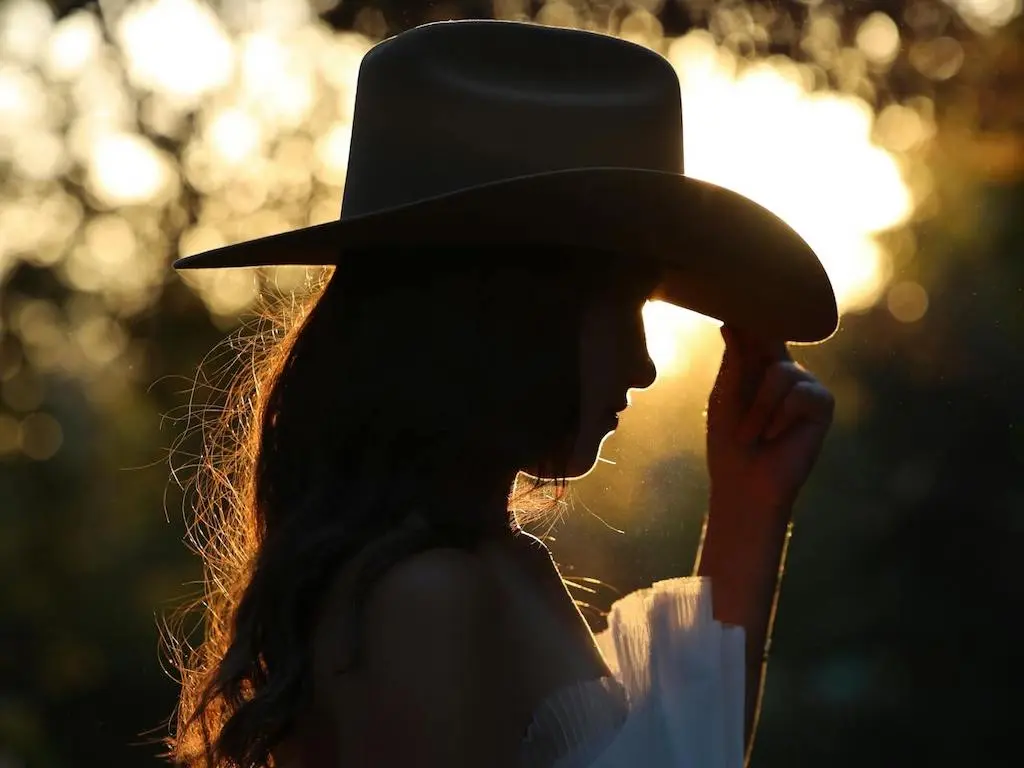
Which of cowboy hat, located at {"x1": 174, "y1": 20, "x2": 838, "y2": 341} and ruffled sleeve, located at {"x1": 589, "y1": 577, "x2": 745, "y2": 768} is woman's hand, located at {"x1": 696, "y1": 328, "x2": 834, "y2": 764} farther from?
cowboy hat, located at {"x1": 174, "y1": 20, "x2": 838, "y2": 341}

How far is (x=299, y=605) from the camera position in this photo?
107 cm

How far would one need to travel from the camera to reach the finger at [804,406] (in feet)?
4.49

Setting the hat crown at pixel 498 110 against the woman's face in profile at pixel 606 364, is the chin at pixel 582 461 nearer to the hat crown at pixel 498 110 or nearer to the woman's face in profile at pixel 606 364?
the woman's face in profile at pixel 606 364

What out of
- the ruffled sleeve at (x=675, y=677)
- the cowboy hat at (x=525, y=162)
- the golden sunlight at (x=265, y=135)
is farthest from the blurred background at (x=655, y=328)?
the ruffled sleeve at (x=675, y=677)

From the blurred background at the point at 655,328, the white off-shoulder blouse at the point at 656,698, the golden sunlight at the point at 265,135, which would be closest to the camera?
the white off-shoulder blouse at the point at 656,698

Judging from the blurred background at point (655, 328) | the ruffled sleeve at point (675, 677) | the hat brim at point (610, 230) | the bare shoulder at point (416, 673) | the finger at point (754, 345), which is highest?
the hat brim at point (610, 230)

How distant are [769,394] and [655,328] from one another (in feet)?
0.54

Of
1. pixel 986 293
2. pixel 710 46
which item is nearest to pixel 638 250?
pixel 710 46

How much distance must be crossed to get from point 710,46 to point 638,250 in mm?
2201

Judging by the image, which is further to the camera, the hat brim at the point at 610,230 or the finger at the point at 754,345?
the finger at the point at 754,345

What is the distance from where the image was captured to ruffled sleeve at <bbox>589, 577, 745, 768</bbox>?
117 cm

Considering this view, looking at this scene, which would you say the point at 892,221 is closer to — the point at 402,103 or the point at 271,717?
the point at 402,103

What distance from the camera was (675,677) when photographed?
1.24 metres

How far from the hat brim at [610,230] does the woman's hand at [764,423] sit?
11 cm
